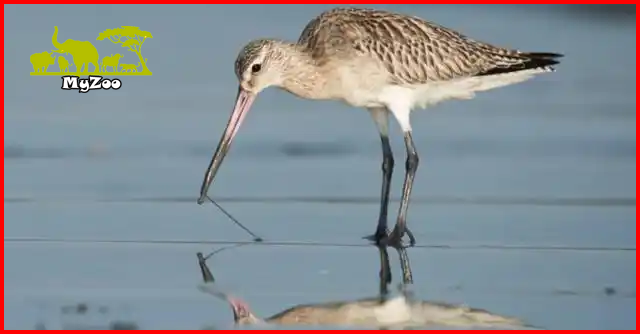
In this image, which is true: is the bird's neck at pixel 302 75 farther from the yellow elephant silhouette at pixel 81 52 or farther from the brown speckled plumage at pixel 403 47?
the yellow elephant silhouette at pixel 81 52

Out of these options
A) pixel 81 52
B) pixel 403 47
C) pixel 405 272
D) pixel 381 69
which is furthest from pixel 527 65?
pixel 81 52

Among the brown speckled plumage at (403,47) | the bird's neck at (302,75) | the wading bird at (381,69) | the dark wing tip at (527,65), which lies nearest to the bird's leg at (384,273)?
the wading bird at (381,69)

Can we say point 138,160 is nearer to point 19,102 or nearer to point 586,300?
point 19,102

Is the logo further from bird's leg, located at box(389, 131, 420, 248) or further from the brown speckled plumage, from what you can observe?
bird's leg, located at box(389, 131, 420, 248)

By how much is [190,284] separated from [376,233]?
2004 mm

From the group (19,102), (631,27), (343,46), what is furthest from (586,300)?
(631,27)

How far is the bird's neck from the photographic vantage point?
12.5m

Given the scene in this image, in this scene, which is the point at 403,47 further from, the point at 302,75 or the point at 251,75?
the point at 251,75

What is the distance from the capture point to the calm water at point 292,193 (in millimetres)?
10305

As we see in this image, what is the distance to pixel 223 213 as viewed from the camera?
12648 mm

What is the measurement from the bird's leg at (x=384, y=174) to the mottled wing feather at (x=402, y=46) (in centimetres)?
32

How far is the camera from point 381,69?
501 inches

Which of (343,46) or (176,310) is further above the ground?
(343,46)

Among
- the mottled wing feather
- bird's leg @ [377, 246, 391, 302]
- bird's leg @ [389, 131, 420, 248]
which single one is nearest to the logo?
the mottled wing feather
